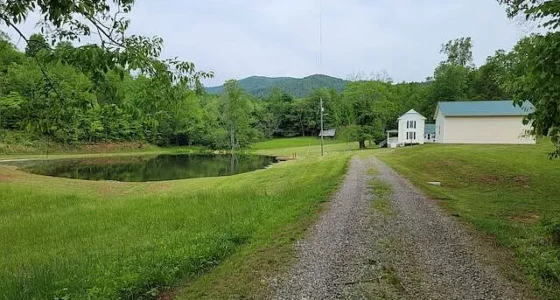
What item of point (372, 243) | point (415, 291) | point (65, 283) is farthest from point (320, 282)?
point (65, 283)

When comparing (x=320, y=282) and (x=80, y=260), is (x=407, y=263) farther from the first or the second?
(x=80, y=260)

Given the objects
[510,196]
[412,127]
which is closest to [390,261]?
[510,196]

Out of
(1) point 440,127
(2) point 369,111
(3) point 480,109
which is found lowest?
(1) point 440,127

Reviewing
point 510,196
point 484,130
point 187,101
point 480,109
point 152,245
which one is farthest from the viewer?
point 480,109

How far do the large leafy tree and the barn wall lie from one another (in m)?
37.1

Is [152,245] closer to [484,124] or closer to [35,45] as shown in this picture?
[35,45]

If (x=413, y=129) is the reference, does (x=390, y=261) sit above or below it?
below

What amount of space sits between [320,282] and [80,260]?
4.71 m

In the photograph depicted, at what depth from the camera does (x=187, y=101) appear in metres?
5.19

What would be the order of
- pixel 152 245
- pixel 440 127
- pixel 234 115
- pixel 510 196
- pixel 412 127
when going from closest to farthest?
pixel 152 245 → pixel 510 196 → pixel 440 127 → pixel 412 127 → pixel 234 115

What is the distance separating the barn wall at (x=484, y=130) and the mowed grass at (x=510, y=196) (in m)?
11.3

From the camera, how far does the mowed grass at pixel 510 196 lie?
7.10 m

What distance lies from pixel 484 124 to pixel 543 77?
1586 inches

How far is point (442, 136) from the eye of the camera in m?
45.4
